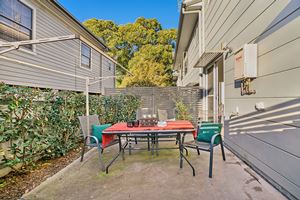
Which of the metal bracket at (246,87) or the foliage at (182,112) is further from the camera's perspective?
the foliage at (182,112)

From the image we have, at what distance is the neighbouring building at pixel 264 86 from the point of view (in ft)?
7.30

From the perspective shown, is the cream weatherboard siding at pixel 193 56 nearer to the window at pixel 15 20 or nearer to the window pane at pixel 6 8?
the window at pixel 15 20

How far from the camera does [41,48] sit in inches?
265

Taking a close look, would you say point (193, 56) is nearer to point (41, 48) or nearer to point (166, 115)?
point (166, 115)

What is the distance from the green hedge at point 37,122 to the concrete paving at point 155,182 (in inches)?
24.2

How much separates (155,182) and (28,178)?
1.93m

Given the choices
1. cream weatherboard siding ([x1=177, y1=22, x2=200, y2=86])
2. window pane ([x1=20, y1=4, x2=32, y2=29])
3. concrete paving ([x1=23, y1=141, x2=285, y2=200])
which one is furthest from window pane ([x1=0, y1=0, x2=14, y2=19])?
cream weatherboard siding ([x1=177, y1=22, x2=200, y2=86])

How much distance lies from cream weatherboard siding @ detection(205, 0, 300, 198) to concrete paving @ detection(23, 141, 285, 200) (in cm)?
30

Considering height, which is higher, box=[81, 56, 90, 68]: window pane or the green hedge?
box=[81, 56, 90, 68]: window pane

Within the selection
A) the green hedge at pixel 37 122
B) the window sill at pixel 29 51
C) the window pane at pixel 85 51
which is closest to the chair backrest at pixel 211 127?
the green hedge at pixel 37 122

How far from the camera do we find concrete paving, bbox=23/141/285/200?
2469mm

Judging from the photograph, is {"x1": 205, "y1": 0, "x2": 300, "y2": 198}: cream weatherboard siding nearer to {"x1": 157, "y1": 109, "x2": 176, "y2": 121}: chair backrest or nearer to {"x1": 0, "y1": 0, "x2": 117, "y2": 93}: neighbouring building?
{"x1": 157, "y1": 109, "x2": 176, "y2": 121}: chair backrest

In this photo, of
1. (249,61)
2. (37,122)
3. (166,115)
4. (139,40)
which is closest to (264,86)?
(249,61)

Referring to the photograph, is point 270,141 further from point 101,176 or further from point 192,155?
point 101,176
